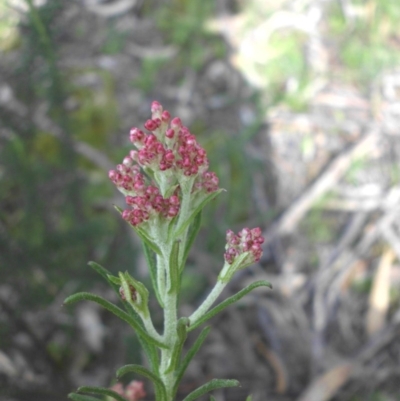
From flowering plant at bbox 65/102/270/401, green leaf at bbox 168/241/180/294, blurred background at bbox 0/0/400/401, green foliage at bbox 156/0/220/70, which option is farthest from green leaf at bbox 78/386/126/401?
green foliage at bbox 156/0/220/70

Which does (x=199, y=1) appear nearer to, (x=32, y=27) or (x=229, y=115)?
(x=229, y=115)

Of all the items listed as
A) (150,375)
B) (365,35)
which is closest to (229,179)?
(365,35)

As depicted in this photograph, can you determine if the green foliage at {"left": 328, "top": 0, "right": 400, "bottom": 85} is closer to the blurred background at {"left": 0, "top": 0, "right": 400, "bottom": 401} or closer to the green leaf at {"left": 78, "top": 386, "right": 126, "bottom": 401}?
the blurred background at {"left": 0, "top": 0, "right": 400, "bottom": 401}

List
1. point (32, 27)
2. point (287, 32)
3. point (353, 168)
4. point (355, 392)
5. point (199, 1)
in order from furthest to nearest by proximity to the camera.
A: point (199, 1), point (287, 32), point (353, 168), point (355, 392), point (32, 27)

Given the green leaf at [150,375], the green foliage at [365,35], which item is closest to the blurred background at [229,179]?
the green foliage at [365,35]

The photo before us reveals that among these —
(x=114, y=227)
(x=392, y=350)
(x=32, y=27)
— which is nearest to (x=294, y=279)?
(x=392, y=350)

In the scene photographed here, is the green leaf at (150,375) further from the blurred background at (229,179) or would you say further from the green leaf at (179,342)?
the blurred background at (229,179)

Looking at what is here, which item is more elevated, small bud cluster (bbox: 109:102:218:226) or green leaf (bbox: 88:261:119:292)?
small bud cluster (bbox: 109:102:218:226)
